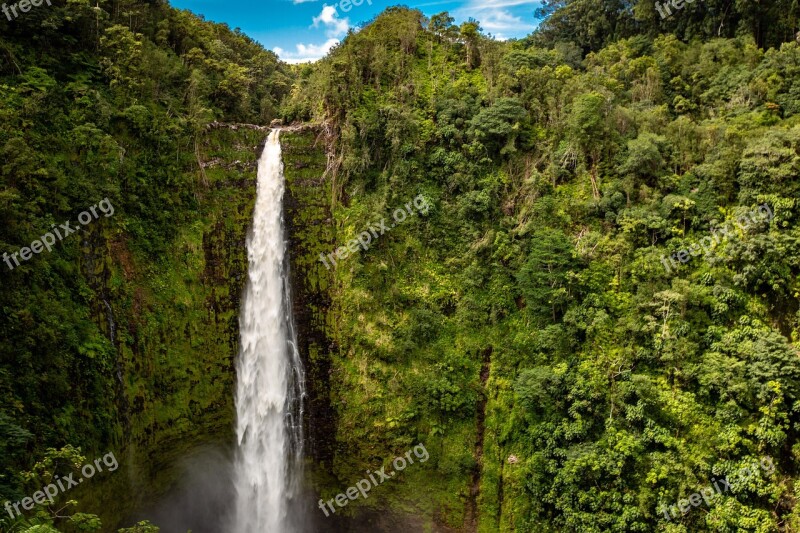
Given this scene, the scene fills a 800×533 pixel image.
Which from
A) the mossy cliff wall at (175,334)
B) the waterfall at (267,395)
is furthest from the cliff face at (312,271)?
the mossy cliff wall at (175,334)

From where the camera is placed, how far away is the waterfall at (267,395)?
646 inches

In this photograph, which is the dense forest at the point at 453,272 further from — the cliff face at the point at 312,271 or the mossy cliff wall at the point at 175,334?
the cliff face at the point at 312,271

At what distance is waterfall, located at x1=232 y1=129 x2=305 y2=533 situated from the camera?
53.8ft

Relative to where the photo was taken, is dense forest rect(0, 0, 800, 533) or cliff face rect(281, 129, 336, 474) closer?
dense forest rect(0, 0, 800, 533)

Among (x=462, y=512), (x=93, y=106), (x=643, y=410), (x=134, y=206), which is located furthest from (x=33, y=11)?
(x=643, y=410)

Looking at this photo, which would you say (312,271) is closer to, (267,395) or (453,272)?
(267,395)

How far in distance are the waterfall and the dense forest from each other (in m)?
0.68

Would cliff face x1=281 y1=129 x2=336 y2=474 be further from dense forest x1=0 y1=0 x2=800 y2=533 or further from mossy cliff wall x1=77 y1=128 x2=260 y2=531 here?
mossy cliff wall x1=77 y1=128 x2=260 y2=531

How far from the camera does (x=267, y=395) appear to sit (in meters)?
17.0

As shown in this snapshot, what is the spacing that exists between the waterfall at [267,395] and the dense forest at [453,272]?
26.9 inches

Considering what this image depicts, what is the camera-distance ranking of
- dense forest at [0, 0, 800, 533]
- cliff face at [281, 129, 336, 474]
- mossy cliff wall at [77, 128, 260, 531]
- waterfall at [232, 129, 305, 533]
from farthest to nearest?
1. cliff face at [281, 129, 336, 474]
2. waterfall at [232, 129, 305, 533]
3. mossy cliff wall at [77, 128, 260, 531]
4. dense forest at [0, 0, 800, 533]

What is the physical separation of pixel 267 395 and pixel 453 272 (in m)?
7.86

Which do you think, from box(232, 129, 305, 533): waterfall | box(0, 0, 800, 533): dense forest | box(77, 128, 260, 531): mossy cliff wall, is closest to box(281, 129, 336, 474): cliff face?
box(0, 0, 800, 533): dense forest

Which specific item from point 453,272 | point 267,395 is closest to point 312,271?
point 267,395
